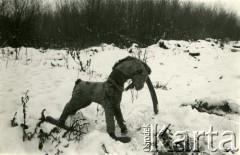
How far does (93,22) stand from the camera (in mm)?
13453

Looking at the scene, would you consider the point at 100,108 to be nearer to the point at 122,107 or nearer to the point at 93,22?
the point at 122,107

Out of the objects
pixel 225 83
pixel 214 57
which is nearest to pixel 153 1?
pixel 214 57

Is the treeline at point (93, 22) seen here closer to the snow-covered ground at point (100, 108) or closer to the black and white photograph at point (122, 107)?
the black and white photograph at point (122, 107)

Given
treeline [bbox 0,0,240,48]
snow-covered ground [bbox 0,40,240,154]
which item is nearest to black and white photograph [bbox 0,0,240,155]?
snow-covered ground [bbox 0,40,240,154]

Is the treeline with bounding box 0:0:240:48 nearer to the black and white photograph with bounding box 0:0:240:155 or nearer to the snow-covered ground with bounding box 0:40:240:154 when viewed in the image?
the black and white photograph with bounding box 0:0:240:155

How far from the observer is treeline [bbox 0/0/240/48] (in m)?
12.6

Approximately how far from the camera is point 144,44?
1255cm

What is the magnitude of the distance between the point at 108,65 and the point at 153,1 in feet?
23.1

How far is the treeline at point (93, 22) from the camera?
495 inches

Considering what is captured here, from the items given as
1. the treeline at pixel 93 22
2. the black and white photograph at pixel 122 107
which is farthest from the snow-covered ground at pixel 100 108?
the treeline at pixel 93 22

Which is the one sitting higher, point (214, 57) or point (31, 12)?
point (31, 12)

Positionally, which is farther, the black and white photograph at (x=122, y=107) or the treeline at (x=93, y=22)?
the treeline at (x=93, y=22)

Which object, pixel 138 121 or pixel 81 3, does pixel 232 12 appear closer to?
pixel 81 3

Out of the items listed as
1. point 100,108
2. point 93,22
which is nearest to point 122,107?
point 100,108
